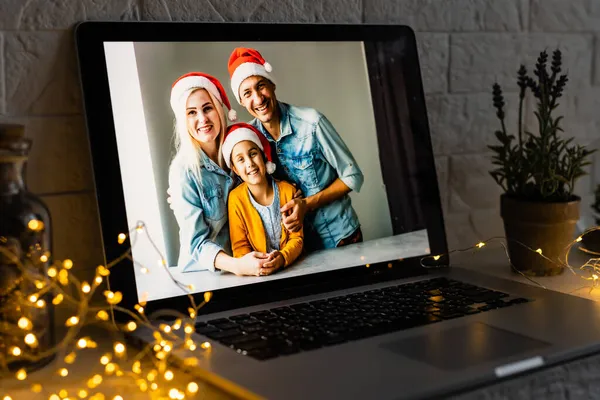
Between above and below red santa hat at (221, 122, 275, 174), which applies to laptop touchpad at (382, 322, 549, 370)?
below

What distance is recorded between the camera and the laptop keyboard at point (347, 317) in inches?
28.6

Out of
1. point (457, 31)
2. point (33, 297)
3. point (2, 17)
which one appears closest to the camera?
point (33, 297)

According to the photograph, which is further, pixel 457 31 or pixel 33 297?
pixel 457 31

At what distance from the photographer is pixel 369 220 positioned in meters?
0.98

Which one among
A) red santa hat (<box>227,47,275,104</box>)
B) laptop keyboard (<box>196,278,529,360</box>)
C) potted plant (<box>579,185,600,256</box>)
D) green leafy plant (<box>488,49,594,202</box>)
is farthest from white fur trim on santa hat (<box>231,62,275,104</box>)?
potted plant (<box>579,185,600,256</box>)

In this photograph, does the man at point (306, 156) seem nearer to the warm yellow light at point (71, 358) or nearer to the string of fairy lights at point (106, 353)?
the string of fairy lights at point (106, 353)

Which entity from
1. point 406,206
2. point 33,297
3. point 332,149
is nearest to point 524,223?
point 406,206

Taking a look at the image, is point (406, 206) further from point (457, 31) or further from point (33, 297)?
point (33, 297)

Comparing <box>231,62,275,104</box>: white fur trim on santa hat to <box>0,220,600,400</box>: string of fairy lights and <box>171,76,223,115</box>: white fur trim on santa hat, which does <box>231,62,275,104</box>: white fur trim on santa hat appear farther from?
<box>0,220,600,400</box>: string of fairy lights

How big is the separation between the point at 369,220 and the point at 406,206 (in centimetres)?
7

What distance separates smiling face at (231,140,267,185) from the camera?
89cm

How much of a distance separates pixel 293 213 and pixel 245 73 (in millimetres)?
184

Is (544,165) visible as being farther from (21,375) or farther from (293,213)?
(21,375)

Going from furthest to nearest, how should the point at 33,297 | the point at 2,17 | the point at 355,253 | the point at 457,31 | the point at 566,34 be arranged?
the point at 566,34, the point at 457,31, the point at 355,253, the point at 2,17, the point at 33,297
